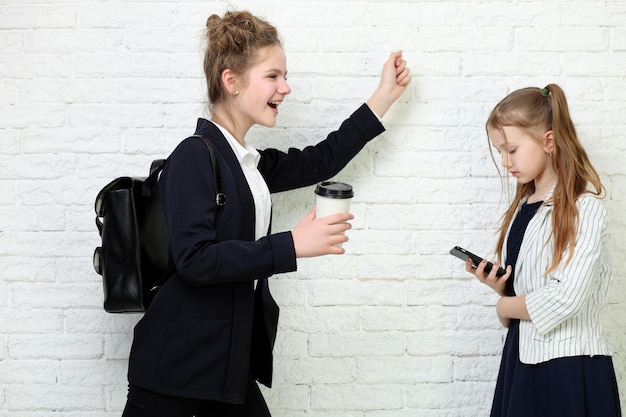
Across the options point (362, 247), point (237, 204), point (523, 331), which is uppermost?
point (237, 204)

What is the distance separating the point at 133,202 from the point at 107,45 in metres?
0.61

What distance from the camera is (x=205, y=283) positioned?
1.44 m

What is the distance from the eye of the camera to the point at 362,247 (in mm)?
1983

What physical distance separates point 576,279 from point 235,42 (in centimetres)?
96

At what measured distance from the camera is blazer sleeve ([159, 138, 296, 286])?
141 centimetres

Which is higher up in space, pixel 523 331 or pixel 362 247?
pixel 362 247

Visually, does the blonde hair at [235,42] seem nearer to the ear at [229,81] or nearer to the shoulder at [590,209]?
the ear at [229,81]

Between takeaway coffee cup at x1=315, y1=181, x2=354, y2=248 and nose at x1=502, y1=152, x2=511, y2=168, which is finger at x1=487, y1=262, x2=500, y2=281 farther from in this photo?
takeaway coffee cup at x1=315, y1=181, x2=354, y2=248

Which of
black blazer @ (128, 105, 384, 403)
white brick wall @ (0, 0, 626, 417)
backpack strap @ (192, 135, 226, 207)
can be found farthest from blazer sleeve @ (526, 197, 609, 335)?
backpack strap @ (192, 135, 226, 207)

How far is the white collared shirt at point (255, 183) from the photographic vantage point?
5.18 feet

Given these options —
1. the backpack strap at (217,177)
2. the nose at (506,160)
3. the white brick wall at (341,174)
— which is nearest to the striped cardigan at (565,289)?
the nose at (506,160)

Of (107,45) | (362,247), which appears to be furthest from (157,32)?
(362,247)

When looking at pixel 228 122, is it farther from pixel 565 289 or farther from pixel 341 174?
pixel 565 289

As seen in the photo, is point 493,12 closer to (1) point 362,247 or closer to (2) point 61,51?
(1) point 362,247
